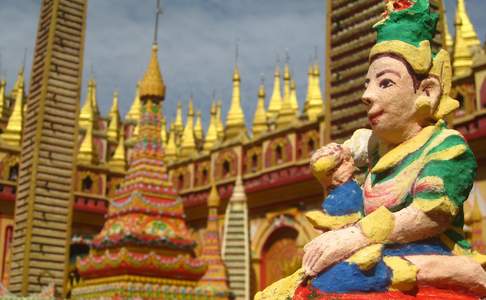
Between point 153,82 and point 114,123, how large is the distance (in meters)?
13.5

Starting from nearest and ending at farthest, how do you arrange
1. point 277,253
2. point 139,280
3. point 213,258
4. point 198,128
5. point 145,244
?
point 139,280 → point 145,244 → point 213,258 → point 277,253 → point 198,128

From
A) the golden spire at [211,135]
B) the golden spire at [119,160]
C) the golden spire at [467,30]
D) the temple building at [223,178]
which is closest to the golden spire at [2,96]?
the temple building at [223,178]

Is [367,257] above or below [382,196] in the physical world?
below

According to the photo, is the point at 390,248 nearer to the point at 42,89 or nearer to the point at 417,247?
the point at 417,247

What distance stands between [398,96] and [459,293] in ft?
2.91

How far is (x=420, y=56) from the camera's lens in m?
3.07

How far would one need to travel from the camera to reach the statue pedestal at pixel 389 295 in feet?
8.41

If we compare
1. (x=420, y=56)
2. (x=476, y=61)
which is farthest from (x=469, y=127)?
(x=420, y=56)

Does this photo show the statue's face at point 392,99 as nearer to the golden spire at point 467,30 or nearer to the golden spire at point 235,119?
the golden spire at point 467,30

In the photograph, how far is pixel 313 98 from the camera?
57.2 ft

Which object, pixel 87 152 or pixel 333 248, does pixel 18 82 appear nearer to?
pixel 87 152

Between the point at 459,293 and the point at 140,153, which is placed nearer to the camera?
the point at 459,293

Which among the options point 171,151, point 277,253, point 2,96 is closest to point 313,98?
point 277,253

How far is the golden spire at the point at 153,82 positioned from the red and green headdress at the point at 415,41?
9766 millimetres
